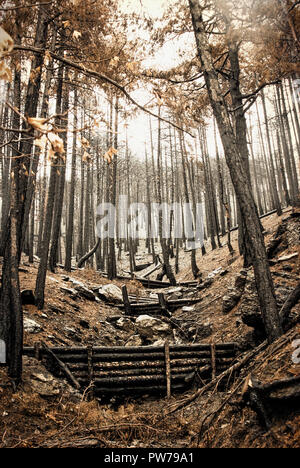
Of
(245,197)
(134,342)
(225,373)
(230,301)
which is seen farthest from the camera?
(230,301)

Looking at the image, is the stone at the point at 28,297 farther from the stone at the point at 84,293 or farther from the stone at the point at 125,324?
the stone at the point at 125,324

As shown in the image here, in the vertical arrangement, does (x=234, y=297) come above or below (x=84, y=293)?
Result: below

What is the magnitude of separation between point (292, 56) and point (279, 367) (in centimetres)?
800

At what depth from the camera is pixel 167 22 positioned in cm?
696

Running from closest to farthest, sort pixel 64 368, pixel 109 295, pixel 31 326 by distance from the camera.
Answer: pixel 64 368
pixel 31 326
pixel 109 295

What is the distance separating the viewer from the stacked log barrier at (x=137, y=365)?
17.4 feet

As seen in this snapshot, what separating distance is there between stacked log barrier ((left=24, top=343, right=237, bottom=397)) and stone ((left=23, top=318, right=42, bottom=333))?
3.24ft

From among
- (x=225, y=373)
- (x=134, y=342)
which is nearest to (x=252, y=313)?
(x=225, y=373)

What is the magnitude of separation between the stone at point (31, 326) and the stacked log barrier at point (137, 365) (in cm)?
99

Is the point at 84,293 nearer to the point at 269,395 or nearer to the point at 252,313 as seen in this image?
the point at 252,313

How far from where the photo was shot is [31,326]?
6215 mm

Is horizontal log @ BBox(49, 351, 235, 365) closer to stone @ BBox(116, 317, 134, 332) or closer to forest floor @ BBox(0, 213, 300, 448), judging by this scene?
forest floor @ BBox(0, 213, 300, 448)

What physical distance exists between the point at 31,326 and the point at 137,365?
2.66m
